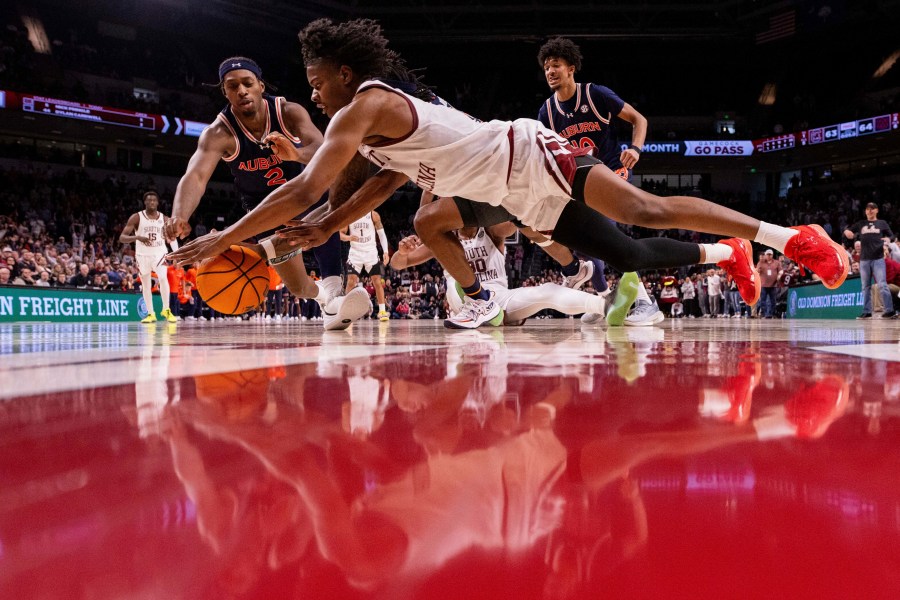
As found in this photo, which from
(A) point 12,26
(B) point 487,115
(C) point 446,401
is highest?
(A) point 12,26

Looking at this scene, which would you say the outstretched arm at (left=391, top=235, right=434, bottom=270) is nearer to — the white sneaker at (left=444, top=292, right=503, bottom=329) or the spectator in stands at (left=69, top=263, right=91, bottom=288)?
the white sneaker at (left=444, top=292, right=503, bottom=329)

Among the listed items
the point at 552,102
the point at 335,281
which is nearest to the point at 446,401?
the point at 335,281

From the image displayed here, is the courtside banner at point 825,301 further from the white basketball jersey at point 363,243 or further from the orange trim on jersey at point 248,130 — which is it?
the orange trim on jersey at point 248,130

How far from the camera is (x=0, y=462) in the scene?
58 cm

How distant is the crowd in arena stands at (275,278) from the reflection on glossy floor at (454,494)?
8426 mm

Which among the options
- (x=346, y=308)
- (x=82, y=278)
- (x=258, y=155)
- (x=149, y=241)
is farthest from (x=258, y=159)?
(x=82, y=278)

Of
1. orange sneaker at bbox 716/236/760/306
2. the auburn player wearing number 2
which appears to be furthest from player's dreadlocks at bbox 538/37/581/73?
orange sneaker at bbox 716/236/760/306

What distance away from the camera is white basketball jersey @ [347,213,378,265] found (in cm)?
814

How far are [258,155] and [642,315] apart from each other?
268 cm

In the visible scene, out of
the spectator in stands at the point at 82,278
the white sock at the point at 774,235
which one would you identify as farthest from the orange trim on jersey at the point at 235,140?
the spectator in stands at the point at 82,278

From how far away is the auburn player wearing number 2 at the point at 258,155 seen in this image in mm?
3729

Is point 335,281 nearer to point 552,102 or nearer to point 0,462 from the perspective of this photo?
point 552,102

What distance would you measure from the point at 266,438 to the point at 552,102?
4111 millimetres

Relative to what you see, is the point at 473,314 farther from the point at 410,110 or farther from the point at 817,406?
the point at 817,406
